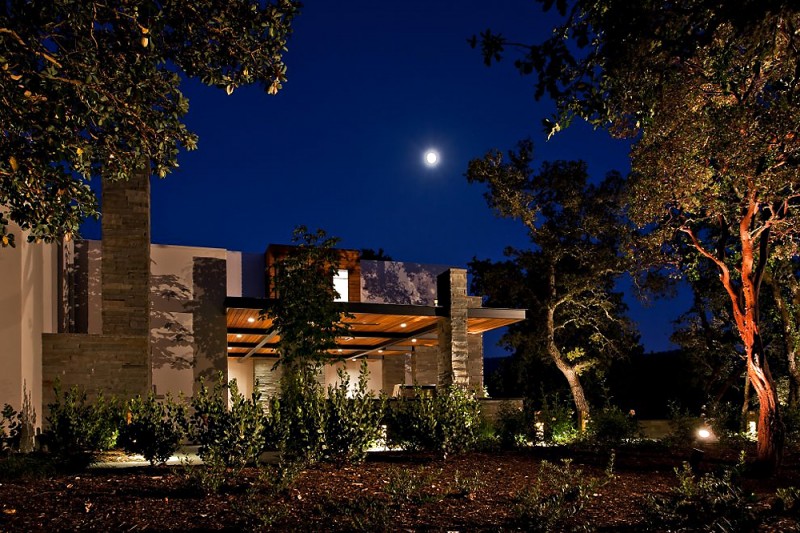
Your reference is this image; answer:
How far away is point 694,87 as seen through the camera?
8547mm

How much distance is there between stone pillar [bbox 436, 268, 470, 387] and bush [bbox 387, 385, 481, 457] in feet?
15.7

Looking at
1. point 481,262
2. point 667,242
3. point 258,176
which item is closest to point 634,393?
point 481,262

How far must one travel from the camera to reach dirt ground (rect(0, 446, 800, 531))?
495cm

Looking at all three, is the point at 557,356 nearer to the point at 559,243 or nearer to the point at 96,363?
the point at 559,243

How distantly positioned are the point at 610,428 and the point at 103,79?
30.7 feet

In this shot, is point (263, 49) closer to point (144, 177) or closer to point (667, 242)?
→ point (144, 177)

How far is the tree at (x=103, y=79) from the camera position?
17.5 ft

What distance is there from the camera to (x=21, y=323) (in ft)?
30.7

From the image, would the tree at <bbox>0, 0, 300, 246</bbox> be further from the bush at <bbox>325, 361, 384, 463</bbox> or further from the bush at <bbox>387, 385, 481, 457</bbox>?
the bush at <bbox>387, 385, 481, 457</bbox>

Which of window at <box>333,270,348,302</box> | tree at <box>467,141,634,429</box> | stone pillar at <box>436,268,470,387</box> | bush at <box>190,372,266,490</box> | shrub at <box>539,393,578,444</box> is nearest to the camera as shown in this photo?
bush at <box>190,372,266,490</box>

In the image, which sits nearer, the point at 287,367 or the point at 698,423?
the point at 698,423

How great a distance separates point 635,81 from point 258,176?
115432mm

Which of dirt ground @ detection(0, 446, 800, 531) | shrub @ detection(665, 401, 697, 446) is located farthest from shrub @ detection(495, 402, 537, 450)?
dirt ground @ detection(0, 446, 800, 531)

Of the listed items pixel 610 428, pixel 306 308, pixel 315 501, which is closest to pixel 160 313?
pixel 306 308
